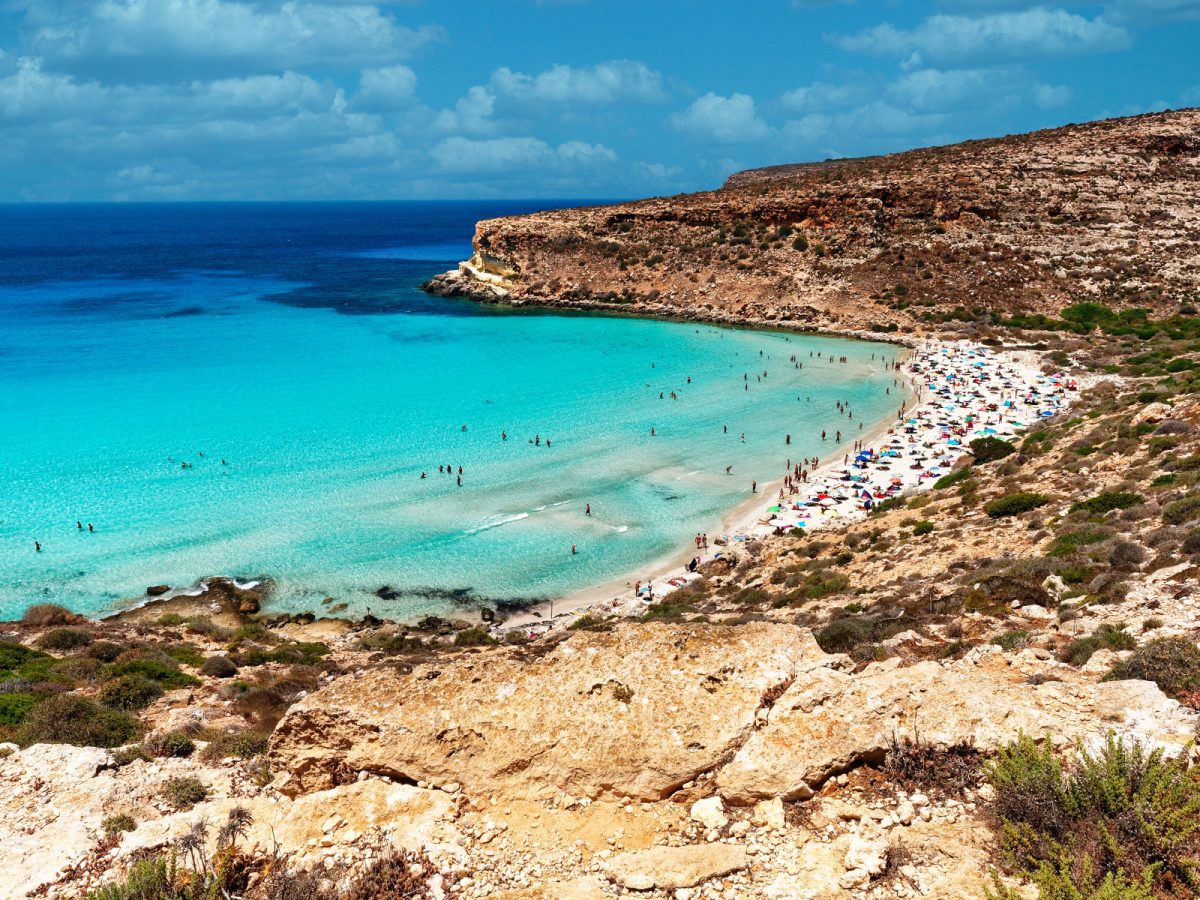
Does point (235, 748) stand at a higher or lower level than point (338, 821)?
lower

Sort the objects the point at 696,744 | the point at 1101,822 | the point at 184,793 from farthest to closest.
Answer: the point at 184,793
the point at 696,744
the point at 1101,822

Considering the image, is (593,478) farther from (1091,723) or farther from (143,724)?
(1091,723)

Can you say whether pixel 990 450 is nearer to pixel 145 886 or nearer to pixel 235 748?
pixel 235 748

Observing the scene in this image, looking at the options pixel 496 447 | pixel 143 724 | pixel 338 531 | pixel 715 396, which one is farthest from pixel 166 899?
pixel 715 396

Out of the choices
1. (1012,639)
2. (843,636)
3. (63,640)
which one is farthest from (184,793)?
(63,640)

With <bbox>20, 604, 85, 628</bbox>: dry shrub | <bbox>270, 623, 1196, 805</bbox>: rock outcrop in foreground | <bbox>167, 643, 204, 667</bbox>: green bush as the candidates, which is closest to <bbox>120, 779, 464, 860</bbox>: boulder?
<bbox>270, 623, 1196, 805</bbox>: rock outcrop in foreground

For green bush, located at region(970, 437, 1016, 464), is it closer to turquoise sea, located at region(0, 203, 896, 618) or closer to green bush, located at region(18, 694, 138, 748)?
turquoise sea, located at region(0, 203, 896, 618)
